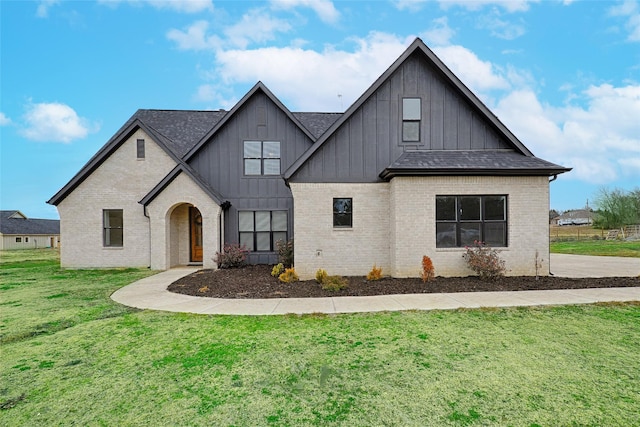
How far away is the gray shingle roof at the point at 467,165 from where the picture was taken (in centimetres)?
1027

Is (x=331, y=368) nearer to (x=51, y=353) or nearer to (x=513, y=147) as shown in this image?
(x=51, y=353)

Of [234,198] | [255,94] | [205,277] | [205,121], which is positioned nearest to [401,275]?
[205,277]

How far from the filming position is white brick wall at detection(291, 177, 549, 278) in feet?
34.6

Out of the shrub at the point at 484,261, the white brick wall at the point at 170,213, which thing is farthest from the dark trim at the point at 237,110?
the shrub at the point at 484,261

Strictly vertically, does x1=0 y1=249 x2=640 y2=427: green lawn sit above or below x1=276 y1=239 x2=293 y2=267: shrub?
below

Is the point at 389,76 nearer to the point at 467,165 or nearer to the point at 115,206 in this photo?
the point at 467,165

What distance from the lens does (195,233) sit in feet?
51.9

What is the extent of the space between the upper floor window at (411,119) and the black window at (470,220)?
8.19 ft

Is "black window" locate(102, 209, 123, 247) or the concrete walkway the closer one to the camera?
the concrete walkway

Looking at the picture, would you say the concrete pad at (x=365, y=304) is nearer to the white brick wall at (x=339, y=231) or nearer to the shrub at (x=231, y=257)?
the white brick wall at (x=339, y=231)

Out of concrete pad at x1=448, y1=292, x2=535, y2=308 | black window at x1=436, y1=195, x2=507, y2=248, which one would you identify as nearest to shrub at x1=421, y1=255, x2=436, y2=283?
black window at x1=436, y1=195, x2=507, y2=248

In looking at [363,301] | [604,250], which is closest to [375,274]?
[363,301]

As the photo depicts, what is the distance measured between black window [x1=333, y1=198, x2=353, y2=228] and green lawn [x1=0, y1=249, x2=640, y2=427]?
5.03 m

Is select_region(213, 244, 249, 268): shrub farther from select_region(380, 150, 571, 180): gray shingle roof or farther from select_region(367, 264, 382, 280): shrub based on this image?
select_region(380, 150, 571, 180): gray shingle roof
